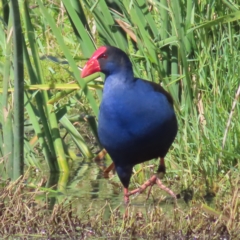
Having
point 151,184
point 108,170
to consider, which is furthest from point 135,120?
point 108,170

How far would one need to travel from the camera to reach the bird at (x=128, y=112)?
3.92 metres

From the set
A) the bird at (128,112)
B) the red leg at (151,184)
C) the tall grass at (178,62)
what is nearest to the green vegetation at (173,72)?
the tall grass at (178,62)

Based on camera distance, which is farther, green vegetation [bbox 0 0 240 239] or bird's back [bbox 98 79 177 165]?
green vegetation [bbox 0 0 240 239]

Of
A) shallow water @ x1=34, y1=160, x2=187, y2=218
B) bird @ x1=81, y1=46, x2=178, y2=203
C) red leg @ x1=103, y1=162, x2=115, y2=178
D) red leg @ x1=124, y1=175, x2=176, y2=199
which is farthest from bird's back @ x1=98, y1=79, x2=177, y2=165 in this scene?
red leg @ x1=103, y1=162, x2=115, y2=178

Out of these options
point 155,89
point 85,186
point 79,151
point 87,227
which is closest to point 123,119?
point 155,89

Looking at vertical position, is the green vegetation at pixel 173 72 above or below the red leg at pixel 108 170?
above

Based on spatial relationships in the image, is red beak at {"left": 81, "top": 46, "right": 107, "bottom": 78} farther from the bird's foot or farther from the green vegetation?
the bird's foot

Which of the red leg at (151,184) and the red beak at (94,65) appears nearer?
the red beak at (94,65)

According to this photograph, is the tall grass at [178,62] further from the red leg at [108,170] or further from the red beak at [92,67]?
the red leg at [108,170]

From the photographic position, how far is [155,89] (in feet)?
13.4

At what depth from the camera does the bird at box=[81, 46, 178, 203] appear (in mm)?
3916

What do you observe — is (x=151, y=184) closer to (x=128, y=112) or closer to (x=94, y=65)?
(x=128, y=112)

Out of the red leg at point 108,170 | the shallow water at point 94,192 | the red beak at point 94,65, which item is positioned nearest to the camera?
the red beak at point 94,65

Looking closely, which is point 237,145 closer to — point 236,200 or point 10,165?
point 236,200
